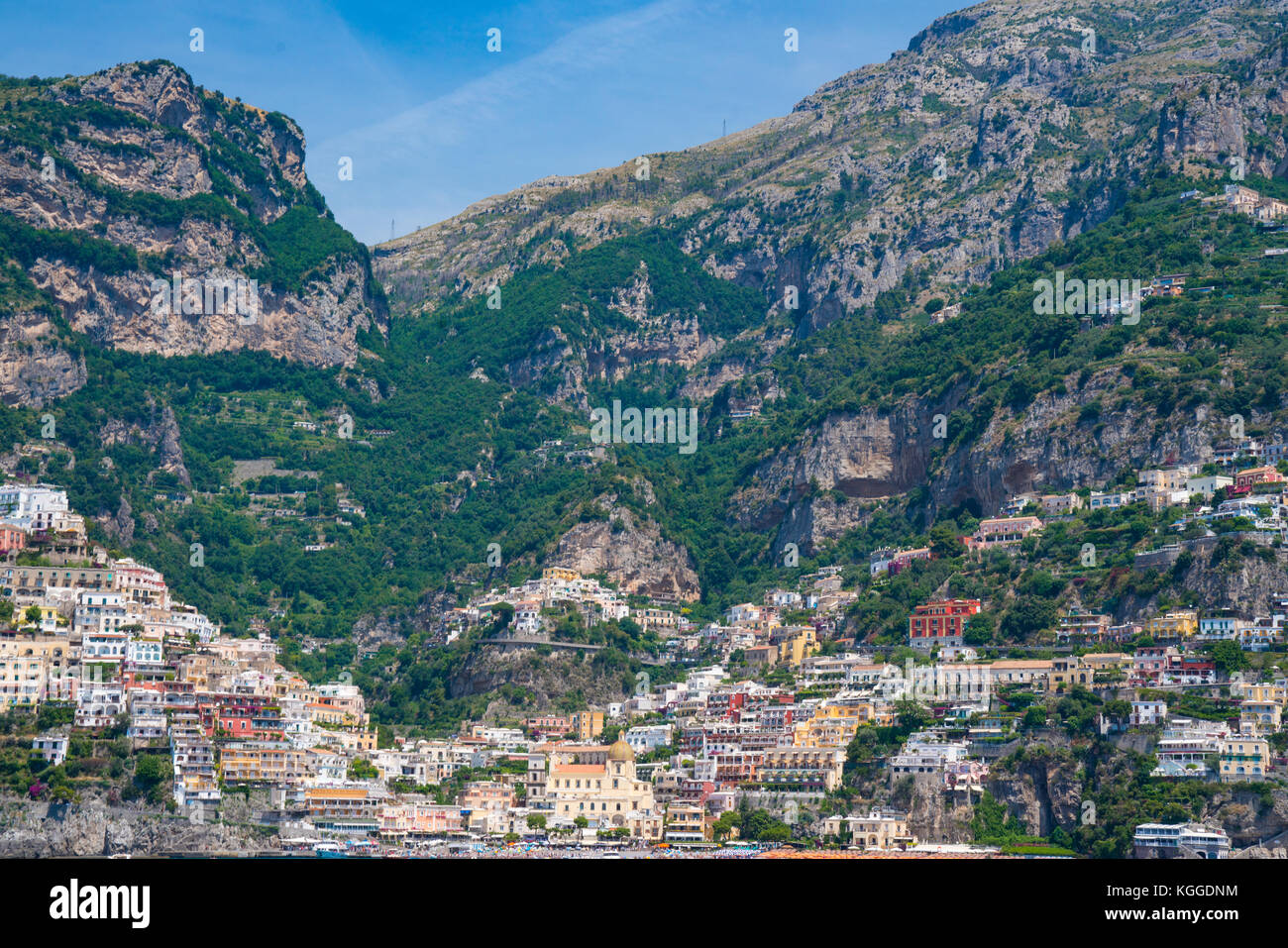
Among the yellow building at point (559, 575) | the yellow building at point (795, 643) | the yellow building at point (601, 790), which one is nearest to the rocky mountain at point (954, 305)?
the yellow building at point (795, 643)

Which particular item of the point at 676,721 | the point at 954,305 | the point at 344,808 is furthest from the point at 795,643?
the point at 954,305

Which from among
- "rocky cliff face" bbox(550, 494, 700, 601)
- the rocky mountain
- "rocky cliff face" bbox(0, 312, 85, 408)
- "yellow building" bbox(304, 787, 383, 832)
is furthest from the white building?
the rocky mountain

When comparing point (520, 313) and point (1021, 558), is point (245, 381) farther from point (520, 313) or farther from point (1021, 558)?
point (1021, 558)

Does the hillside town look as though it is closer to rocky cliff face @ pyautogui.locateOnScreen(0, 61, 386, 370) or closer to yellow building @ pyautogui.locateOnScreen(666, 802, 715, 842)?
yellow building @ pyautogui.locateOnScreen(666, 802, 715, 842)

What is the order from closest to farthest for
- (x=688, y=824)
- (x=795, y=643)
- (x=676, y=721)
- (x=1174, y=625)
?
(x=688, y=824)
(x=1174, y=625)
(x=676, y=721)
(x=795, y=643)

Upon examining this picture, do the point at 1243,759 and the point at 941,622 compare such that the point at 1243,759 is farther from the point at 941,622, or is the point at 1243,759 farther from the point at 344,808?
the point at 344,808
